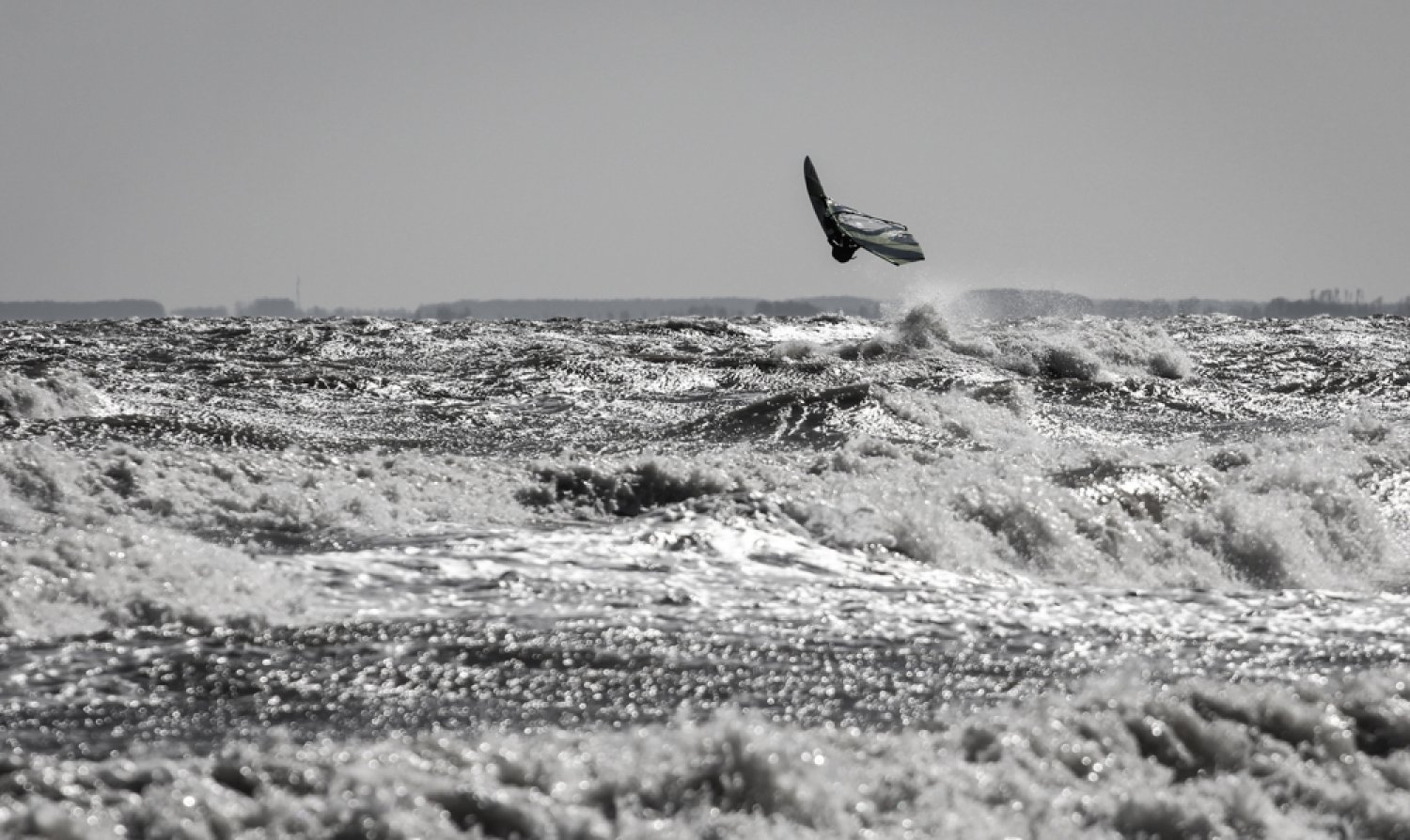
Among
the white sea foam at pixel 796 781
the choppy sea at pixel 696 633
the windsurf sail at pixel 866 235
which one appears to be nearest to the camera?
the white sea foam at pixel 796 781

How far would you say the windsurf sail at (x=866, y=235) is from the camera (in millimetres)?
22125

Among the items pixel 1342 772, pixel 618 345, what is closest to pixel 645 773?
pixel 1342 772

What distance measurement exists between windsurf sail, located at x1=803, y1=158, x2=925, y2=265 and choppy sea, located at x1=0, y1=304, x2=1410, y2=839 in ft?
17.1

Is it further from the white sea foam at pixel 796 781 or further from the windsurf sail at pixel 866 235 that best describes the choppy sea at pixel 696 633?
the windsurf sail at pixel 866 235

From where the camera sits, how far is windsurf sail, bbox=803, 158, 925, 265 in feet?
72.6

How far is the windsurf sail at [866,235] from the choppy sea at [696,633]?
5.21 m

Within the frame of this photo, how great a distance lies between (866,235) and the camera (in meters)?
22.3

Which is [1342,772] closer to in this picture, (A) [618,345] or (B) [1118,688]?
(B) [1118,688]

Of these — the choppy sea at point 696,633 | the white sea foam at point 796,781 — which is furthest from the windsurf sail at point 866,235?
the white sea foam at point 796,781

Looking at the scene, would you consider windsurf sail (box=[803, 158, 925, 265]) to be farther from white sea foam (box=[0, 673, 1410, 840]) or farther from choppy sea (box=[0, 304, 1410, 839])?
white sea foam (box=[0, 673, 1410, 840])

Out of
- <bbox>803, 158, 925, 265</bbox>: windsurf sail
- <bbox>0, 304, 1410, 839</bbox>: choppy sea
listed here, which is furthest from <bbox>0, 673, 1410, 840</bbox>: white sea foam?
<bbox>803, 158, 925, 265</bbox>: windsurf sail

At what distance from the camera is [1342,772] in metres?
5.50

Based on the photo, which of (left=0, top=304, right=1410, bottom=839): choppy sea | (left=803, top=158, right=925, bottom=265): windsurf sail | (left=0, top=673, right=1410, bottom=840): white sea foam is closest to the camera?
(left=0, top=673, right=1410, bottom=840): white sea foam

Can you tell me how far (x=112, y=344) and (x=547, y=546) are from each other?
923 inches
